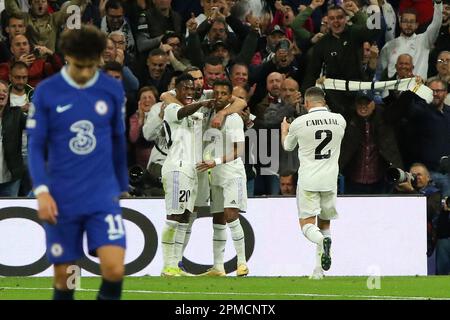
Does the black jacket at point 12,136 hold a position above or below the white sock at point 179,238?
above

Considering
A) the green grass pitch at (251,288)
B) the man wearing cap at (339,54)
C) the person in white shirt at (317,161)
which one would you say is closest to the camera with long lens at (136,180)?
the green grass pitch at (251,288)

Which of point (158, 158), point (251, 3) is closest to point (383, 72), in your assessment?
point (251, 3)

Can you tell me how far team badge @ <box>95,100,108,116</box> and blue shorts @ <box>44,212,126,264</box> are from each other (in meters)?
0.72

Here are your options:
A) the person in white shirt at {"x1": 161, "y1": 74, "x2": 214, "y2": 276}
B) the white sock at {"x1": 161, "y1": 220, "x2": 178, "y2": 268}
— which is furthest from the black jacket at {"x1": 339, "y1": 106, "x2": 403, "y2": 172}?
the white sock at {"x1": 161, "y1": 220, "x2": 178, "y2": 268}

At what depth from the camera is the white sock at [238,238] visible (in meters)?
17.3

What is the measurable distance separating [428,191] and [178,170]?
12.9 feet

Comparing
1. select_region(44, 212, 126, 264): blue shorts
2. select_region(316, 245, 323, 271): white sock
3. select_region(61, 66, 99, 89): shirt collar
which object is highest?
select_region(61, 66, 99, 89): shirt collar

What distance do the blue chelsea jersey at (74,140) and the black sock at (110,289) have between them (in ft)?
1.72

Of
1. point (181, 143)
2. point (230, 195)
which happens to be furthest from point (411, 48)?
point (181, 143)

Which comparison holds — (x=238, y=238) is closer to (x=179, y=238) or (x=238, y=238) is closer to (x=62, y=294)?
(x=179, y=238)

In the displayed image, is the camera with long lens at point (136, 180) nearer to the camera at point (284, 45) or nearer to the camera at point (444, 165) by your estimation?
the camera at point (284, 45)

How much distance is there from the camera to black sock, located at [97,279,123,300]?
360 inches

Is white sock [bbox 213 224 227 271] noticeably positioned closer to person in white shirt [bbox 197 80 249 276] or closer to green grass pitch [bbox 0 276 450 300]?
person in white shirt [bbox 197 80 249 276]

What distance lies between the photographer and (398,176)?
60.7ft
